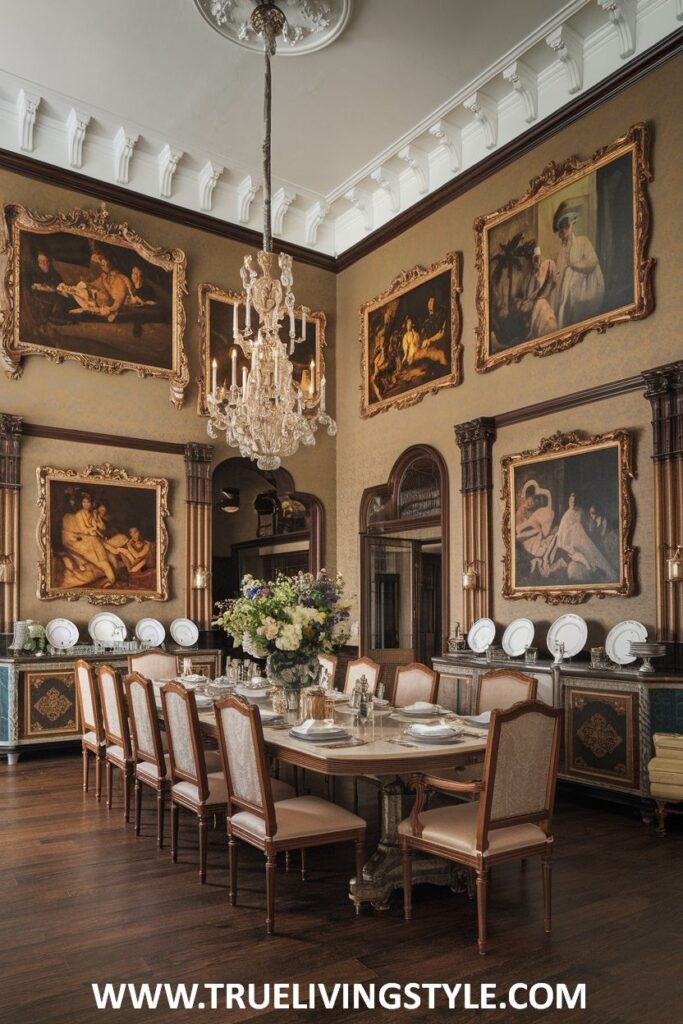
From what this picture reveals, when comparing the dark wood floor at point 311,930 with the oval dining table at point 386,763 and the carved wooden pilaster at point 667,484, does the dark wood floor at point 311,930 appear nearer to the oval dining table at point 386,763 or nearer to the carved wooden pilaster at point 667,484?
the oval dining table at point 386,763

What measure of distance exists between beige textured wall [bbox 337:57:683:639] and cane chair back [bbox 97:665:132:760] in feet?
12.6

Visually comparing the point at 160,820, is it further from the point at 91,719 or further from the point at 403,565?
the point at 403,565

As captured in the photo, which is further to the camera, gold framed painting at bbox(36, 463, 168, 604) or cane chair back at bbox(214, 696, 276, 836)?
gold framed painting at bbox(36, 463, 168, 604)

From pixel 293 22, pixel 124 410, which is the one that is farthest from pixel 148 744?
pixel 293 22

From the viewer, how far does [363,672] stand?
6340 millimetres

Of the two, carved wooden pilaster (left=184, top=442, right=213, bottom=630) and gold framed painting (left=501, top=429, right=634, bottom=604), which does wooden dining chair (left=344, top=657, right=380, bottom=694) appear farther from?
carved wooden pilaster (left=184, top=442, right=213, bottom=630)

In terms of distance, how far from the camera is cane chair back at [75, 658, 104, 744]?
238 inches

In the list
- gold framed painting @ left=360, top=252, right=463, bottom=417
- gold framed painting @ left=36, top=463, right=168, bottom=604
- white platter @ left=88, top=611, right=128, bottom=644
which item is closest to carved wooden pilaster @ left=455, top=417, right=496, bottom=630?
gold framed painting @ left=360, top=252, right=463, bottom=417

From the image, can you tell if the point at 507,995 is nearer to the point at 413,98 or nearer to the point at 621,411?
the point at 621,411

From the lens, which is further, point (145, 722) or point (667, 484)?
→ point (667, 484)

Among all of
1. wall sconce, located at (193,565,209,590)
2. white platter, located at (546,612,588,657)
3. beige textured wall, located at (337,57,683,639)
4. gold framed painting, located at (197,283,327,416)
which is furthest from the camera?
gold framed painting, located at (197,283,327,416)

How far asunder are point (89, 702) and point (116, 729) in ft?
1.96

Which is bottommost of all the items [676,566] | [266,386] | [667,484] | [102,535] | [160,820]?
[160,820]

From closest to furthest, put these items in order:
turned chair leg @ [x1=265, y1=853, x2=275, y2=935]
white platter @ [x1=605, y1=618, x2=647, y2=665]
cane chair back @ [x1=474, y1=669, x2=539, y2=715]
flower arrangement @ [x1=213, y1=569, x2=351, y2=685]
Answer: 1. turned chair leg @ [x1=265, y1=853, x2=275, y2=935]
2. flower arrangement @ [x1=213, y1=569, x2=351, y2=685]
3. cane chair back @ [x1=474, y1=669, x2=539, y2=715]
4. white platter @ [x1=605, y1=618, x2=647, y2=665]
